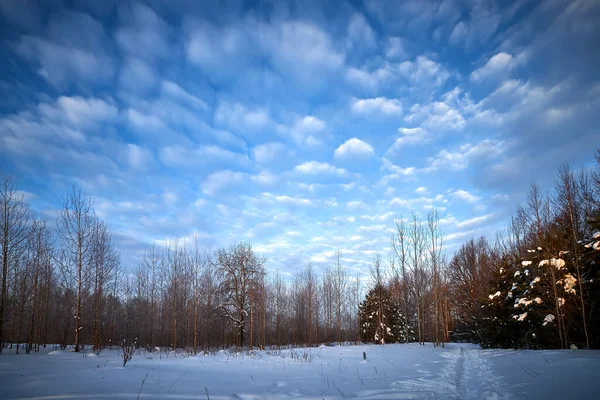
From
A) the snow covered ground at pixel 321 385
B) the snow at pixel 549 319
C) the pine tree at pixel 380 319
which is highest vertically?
the snow at pixel 549 319

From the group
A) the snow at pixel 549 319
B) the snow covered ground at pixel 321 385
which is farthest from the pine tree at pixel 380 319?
the snow covered ground at pixel 321 385

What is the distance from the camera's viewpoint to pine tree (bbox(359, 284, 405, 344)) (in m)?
31.0

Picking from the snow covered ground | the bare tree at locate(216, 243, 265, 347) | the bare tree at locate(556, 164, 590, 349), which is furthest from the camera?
the bare tree at locate(216, 243, 265, 347)

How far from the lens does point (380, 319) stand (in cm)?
3036

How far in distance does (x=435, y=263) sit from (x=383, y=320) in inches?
466

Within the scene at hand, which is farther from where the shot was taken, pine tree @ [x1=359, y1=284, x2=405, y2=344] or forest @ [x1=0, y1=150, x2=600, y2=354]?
pine tree @ [x1=359, y1=284, x2=405, y2=344]

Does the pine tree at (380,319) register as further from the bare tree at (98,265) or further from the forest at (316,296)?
the bare tree at (98,265)

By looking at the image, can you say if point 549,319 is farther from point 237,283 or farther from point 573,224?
point 237,283

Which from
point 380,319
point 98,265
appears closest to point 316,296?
point 380,319

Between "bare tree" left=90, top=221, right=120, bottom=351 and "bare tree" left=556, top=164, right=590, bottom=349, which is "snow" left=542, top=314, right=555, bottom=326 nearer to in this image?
"bare tree" left=556, top=164, right=590, bottom=349

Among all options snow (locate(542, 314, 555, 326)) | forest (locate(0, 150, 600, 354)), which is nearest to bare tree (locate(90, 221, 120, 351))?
forest (locate(0, 150, 600, 354))

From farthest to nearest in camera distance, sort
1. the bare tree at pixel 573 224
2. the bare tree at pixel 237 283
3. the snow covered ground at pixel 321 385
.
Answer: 1. the bare tree at pixel 237 283
2. the bare tree at pixel 573 224
3. the snow covered ground at pixel 321 385

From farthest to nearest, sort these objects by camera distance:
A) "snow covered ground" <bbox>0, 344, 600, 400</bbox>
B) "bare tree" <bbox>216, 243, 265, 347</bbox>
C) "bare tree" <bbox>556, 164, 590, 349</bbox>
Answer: "bare tree" <bbox>216, 243, 265, 347</bbox> < "bare tree" <bbox>556, 164, 590, 349</bbox> < "snow covered ground" <bbox>0, 344, 600, 400</bbox>

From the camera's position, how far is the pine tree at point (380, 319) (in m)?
31.0
